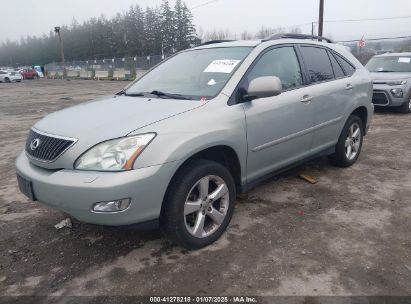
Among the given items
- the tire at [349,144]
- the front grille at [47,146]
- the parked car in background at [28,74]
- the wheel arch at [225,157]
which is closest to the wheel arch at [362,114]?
the tire at [349,144]

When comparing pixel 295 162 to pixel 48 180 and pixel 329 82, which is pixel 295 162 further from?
pixel 48 180

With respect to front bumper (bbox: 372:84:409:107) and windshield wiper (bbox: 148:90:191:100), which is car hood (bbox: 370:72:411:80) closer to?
front bumper (bbox: 372:84:409:107)

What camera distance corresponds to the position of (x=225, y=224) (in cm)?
329

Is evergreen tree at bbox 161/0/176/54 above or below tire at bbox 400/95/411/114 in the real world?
above

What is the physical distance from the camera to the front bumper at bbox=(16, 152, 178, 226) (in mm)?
2518

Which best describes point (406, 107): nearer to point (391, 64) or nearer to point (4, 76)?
point (391, 64)

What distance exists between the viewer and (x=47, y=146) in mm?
2857

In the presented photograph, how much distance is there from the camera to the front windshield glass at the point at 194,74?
134 inches

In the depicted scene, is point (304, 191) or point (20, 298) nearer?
point (20, 298)

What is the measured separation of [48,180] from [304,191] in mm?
2809

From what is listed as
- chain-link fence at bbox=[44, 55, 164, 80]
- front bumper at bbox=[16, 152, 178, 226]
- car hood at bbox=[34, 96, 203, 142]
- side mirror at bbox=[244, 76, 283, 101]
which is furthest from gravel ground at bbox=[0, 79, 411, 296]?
chain-link fence at bbox=[44, 55, 164, 80]

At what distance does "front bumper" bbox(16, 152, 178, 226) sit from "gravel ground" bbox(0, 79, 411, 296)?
1.62 ft

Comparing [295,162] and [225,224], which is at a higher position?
[295,162]

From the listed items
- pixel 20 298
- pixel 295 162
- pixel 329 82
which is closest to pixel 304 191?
pixel 295 162
